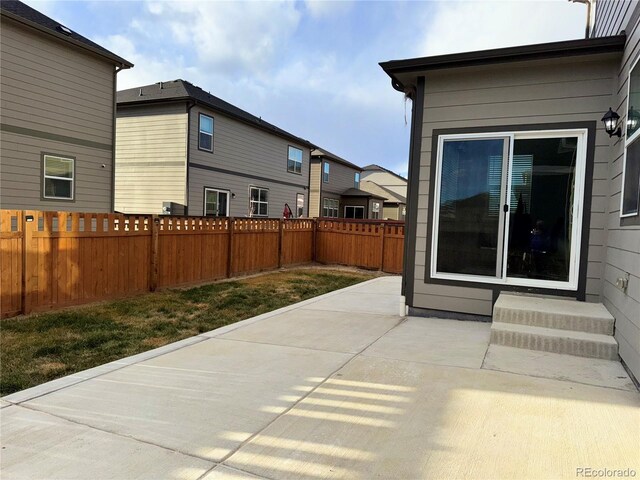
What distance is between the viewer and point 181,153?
44.8 ft

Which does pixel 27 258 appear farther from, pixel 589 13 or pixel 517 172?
pixel 589 13

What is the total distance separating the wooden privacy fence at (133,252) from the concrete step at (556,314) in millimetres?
5606

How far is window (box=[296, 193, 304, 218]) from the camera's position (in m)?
20.7

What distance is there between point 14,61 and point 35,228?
235 inches

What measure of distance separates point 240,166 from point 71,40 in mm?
7316

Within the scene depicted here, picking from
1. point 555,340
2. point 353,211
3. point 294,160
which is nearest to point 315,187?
point 353,211

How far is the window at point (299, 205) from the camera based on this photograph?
20688mm

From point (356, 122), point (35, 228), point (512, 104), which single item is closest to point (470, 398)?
point (512, 104)

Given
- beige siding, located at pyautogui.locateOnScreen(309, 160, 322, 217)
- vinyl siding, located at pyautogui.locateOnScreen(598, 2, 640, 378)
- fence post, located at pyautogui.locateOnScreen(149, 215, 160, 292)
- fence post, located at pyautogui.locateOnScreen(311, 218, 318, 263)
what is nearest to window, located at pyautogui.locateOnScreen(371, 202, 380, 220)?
beige siding, located at pyautogui.locateOnScreen(309, 160, 322, 217)

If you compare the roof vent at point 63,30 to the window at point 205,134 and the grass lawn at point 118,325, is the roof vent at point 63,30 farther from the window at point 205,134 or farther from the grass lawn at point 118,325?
the grass lawn at point 118,325

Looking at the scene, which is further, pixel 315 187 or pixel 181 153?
pixel 315 187

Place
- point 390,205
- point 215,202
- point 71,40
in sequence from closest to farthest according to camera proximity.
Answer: point 71,40 → point 215,202 → point 390,205

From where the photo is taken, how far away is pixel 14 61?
9.04 m

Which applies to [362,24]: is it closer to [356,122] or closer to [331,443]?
[331,443]
